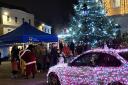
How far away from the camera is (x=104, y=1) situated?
57.6m

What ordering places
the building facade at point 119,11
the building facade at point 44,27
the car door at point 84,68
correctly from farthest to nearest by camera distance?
the building facade at point 44,27 → the building facade at point 119,11 → the car door at point 84,68

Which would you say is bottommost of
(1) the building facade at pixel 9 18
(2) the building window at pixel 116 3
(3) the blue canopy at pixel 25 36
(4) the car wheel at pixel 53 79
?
(4) the car wheel at pixel 53 79

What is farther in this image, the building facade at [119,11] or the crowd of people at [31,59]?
the building facade at [119,11]

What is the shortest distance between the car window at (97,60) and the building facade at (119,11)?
39424mm

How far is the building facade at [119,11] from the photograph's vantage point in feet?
180

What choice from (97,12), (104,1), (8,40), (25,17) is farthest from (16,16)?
(8,40)

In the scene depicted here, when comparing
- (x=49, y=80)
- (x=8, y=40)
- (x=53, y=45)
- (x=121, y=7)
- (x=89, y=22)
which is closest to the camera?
(x=49, y=80)

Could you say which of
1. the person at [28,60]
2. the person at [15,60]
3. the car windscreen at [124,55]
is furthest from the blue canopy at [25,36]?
the car windscreen at [124,55]

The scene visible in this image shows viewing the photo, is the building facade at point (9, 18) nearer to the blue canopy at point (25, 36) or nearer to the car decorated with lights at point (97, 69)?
the blue canopy at point (25, 36)

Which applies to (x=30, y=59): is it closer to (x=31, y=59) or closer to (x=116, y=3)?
(x=31, y=59)

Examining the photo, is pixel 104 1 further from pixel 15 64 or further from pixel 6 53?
pixel 15 64

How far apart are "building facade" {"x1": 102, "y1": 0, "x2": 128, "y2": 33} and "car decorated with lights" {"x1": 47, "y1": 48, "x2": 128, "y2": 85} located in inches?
1534

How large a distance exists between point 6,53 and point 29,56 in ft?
113

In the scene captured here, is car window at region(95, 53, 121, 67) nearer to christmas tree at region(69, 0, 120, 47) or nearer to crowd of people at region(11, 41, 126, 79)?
crowd of people at region(11, 41, 126, 79)
